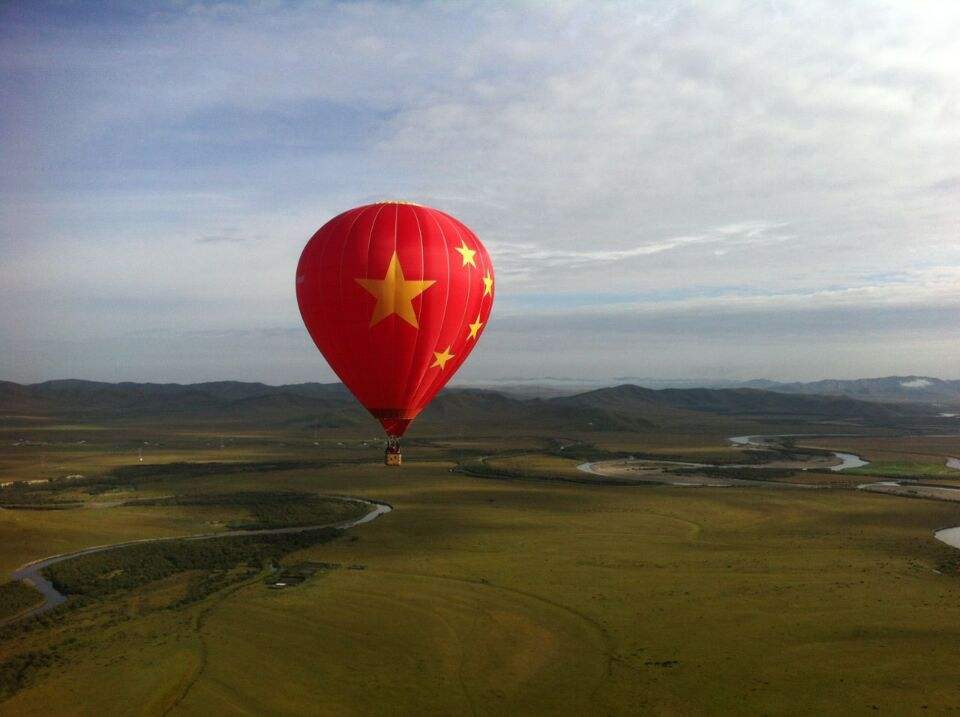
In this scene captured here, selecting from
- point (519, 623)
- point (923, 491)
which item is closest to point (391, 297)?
point (519, 623)

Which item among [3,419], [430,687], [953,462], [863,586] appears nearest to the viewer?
[430,687]

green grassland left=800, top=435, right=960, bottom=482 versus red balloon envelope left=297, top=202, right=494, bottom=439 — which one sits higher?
red balloon envelope left=297, top=202, right=494, bottom=439

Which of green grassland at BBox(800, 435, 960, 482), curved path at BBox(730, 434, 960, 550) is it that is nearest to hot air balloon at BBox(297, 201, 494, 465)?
curved path at BBox(730, 434, 960, 550)

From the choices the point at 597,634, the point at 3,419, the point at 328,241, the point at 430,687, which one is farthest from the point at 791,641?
the point at 3,419

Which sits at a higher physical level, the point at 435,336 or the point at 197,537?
the point at 435,336

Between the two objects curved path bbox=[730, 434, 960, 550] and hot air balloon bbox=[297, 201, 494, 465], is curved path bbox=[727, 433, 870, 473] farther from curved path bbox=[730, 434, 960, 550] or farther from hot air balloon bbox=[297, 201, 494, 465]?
hot air balloon bbox=[297, 201, 494, 465]

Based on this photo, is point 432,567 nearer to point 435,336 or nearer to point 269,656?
point 269,656
